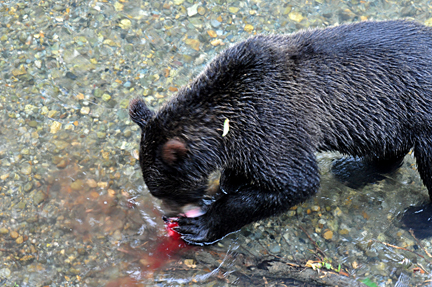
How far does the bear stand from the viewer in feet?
13.7

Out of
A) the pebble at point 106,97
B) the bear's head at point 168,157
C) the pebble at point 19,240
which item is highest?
the bear's head at point 168,157

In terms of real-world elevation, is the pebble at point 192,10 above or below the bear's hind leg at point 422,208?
above

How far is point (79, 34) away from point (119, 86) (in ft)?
4.19

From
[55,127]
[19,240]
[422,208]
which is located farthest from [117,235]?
[422,208]

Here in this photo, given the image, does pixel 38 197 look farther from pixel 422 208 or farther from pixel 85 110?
pixel 422 208

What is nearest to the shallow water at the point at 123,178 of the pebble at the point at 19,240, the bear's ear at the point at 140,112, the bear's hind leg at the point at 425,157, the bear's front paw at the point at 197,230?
the pebble at the point at 19,240

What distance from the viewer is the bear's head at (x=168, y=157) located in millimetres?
4066

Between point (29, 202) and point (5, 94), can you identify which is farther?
point (5, 94)

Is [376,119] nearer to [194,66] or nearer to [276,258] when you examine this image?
[276,258]

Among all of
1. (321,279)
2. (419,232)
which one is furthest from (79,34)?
(419,232)

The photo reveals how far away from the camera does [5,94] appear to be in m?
5.89

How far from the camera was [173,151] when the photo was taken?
3.97 meters

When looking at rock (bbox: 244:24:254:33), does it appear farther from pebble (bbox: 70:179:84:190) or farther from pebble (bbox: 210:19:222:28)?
pebble (bbox: 70:179:84:190)

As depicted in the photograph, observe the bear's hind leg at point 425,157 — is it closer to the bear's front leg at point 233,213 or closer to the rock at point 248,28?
the bear's front leg at point 233,213
